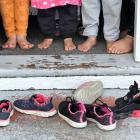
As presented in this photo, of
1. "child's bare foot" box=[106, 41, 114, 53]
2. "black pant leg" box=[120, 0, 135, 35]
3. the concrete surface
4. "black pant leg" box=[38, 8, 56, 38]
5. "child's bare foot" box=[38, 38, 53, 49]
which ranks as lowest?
the concrete surface

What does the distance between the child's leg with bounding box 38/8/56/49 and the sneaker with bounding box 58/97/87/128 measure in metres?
0.87

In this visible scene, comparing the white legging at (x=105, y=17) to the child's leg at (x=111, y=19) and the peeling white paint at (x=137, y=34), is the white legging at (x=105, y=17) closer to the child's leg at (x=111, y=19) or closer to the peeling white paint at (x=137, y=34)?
the child's leg at (x=111, y=19)

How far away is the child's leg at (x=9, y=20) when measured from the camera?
12.6 feet

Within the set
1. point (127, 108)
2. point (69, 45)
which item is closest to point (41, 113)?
point (127, 108)

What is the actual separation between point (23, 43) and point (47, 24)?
0.82 feet

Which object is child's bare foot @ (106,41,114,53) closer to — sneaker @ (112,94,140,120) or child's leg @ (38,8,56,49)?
child's leg @ (38,8,56,49)

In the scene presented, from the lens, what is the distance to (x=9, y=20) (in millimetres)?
3896

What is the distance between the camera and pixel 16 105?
128 inches

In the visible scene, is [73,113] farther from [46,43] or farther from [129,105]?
[46,43]

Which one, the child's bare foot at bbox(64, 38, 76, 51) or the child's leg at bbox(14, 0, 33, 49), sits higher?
the child's leg at bbox(14, 0, 33, 49)

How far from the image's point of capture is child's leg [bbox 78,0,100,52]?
3812 mm

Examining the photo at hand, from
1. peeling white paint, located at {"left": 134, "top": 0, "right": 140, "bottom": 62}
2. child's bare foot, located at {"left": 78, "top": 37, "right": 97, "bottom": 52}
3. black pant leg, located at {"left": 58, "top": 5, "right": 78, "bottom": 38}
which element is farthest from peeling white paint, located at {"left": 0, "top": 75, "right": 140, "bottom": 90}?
black pant leg, located at {"left": 58, "top": 5, "right": 78, "bottom": 38}

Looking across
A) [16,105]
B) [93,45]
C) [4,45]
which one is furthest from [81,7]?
[16,105]

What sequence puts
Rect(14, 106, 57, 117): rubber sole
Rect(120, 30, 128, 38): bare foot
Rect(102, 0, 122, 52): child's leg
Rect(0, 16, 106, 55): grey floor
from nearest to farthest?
Rect(14, 106, 57, 117): rubber sole, Rect(102, 0, 122, 52): child's leg, Rect(0, 16, 106, 55): grey floor, Rect(120, 30, 128, 38): bare foot
